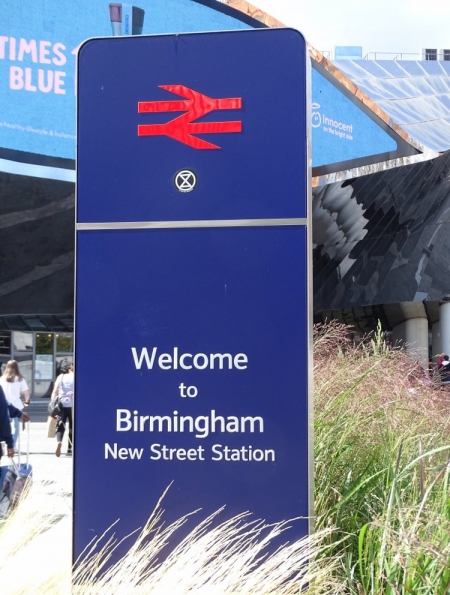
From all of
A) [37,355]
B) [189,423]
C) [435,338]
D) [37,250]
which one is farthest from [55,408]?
[435,338]

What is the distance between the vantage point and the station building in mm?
24578

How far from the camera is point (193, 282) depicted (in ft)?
10.3

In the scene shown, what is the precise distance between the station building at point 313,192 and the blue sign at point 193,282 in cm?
1497

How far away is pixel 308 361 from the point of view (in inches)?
119

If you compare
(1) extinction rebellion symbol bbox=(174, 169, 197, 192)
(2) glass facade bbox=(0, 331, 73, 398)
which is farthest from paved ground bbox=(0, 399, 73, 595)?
(2) glass facade bbox=(0, 331, 73, 398)

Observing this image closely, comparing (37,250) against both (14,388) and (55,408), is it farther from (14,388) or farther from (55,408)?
(14,388)

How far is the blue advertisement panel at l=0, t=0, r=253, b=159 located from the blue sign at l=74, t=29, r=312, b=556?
21700 mm

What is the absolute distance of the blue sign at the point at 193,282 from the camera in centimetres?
306

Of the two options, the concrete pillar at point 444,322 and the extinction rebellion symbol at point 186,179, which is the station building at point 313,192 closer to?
the concrete pillar at point 444,322

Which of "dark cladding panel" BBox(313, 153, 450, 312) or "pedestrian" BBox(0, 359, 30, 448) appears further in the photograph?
"dark cladding panel" BBox(313, 153, 450, 312)

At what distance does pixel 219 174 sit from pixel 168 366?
0.74 metres

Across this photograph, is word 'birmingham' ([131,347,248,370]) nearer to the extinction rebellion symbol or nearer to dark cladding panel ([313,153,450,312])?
the extinction rebellion symbol

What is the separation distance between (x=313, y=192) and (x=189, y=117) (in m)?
27.6

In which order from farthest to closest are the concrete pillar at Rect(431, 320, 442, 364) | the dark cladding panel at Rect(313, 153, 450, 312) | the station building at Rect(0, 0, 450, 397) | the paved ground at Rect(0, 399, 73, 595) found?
1. the concrete pillar at Rect(431, 320, 442, 364)
2. the dark cladding panel at Rect(313, 153, 450, 312)
3. the station building at Rect(0, 0, 450, 397)
4. the paved ground at Rect(0, 399, 73, 595)
